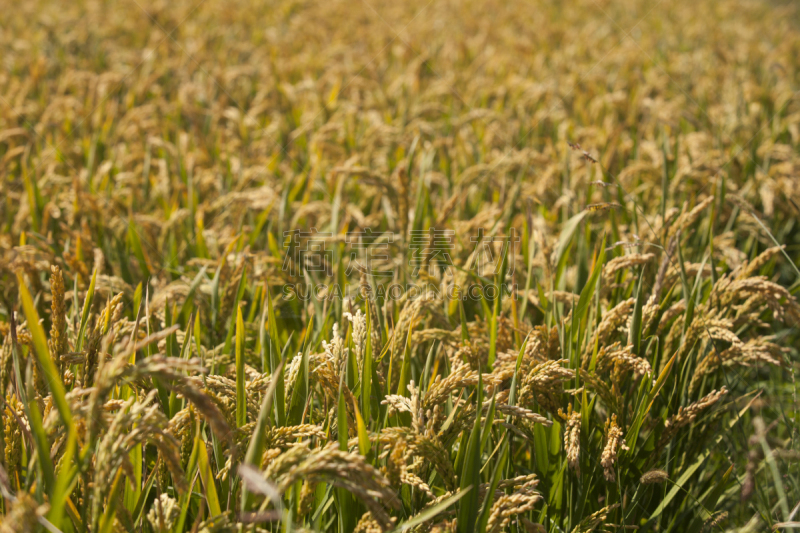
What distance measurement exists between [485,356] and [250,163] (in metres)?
2.14

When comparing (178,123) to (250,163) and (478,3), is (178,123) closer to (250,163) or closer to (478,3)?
(250,163)

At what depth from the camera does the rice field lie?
111cm

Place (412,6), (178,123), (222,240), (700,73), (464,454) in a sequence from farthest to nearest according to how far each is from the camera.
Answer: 1. (412,6)
2. (700,73)
3. (178,123)
4. (222,240)
5. (464,454)

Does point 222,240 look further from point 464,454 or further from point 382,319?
point 464,454

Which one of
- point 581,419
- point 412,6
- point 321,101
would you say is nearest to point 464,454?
point 581,419

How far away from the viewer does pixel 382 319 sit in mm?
1706

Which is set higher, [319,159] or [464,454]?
[319,159]

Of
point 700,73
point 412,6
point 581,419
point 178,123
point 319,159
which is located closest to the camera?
point 581,419

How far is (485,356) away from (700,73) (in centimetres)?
485

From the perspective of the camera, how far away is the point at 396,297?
210cm

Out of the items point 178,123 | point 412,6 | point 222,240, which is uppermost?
point 412,6

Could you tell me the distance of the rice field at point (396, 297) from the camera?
1.11 m

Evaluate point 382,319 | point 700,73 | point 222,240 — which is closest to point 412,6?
point 700,73

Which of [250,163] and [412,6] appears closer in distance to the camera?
[250,163]
